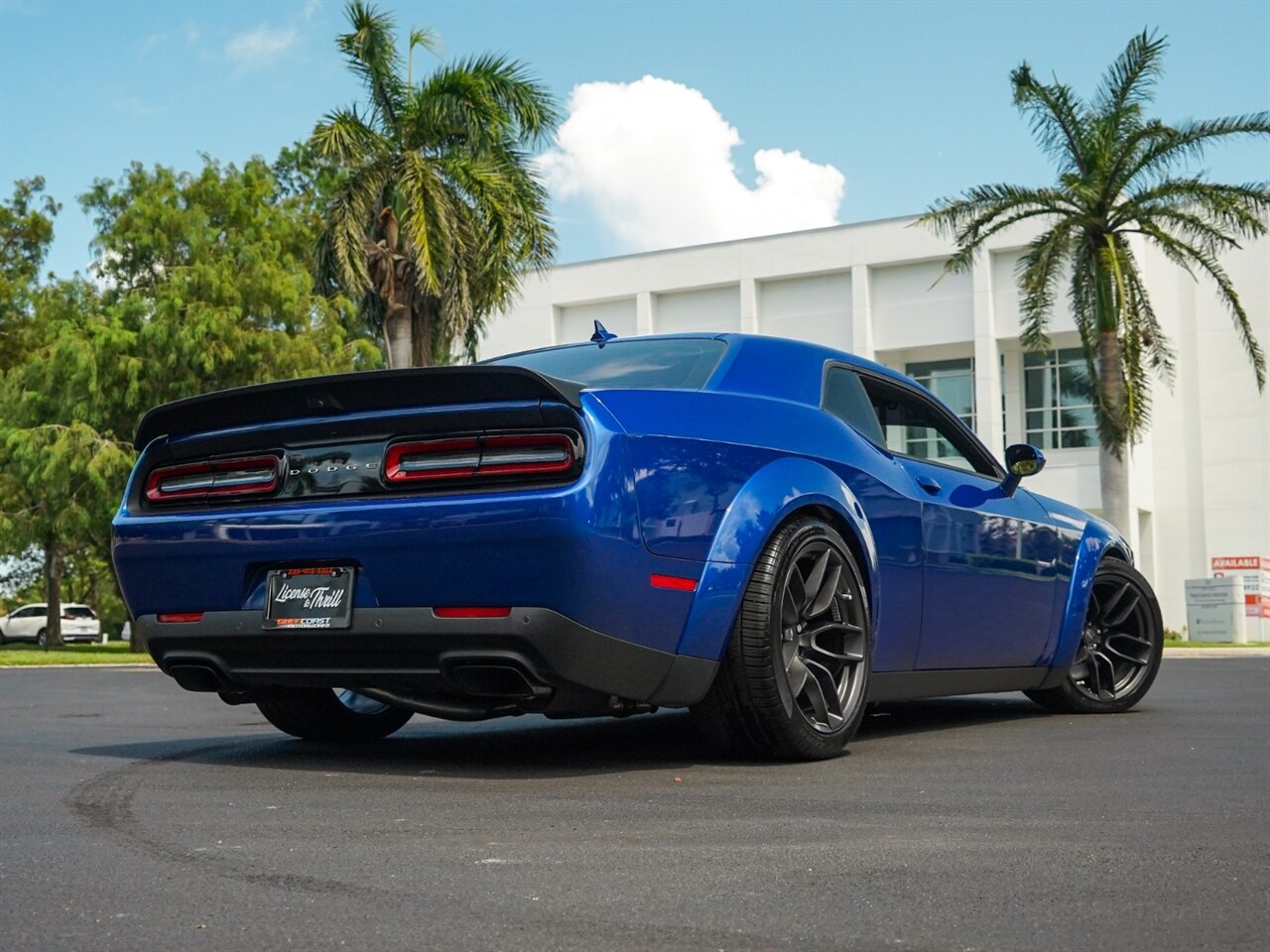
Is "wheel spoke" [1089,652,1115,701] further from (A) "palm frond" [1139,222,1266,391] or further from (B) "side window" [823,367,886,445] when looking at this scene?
(A) "palm frond" [1139,222,1266,391]

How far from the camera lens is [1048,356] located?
155 feet

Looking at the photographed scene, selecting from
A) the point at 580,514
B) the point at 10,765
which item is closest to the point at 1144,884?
the point at 580,514

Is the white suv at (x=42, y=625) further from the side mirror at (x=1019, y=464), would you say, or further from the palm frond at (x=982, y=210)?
the side mirror at (x=1019, y=464)

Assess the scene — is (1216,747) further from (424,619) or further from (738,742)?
(424,619)

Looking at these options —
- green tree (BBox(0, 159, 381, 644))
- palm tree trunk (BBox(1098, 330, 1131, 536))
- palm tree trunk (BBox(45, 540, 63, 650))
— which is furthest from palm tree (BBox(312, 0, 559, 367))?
palm tree trunk (BBox(45, 540, 63, 650))

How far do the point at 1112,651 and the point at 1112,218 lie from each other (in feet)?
67.0

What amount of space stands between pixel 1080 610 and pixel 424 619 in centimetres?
362

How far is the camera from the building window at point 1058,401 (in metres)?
46.4

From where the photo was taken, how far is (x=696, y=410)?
Result: 497 centimetres

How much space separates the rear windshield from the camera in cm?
532

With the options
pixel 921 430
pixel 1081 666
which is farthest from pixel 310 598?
pixel 1081 666

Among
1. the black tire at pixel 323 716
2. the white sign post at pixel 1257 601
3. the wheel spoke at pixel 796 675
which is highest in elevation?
the wheel spoke at pixel 796 675

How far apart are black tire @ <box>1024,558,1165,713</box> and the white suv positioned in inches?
2223

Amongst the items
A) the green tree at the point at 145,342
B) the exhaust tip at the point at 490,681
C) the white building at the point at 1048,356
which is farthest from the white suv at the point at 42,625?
the exhaust tip at the point at 490,681
